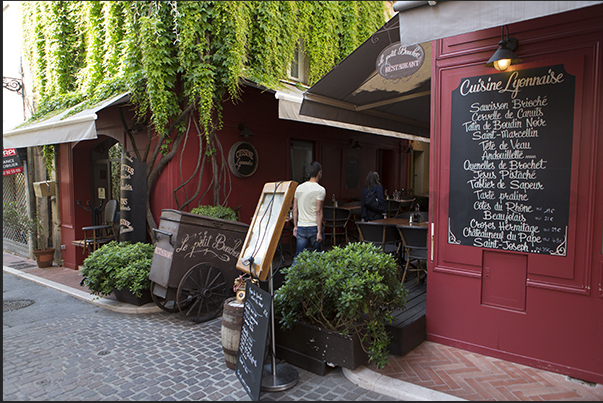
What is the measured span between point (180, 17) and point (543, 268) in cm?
640

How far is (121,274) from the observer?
18.3ft

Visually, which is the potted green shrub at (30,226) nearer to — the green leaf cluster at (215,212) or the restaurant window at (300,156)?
the green leaf cluster at (215,212)

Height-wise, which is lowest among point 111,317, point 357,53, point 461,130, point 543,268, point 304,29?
point 111,317

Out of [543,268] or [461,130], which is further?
[461,130]

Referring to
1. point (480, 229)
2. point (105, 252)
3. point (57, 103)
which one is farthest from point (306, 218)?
point (57, 103)

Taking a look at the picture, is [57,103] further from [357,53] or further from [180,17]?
[357,53]

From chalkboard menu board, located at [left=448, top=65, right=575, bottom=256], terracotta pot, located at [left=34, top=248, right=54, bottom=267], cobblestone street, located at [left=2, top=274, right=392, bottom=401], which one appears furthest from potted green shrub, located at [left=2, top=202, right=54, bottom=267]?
chalkboard menu board, located at [left=448, top=65, right=575, bottom=256]

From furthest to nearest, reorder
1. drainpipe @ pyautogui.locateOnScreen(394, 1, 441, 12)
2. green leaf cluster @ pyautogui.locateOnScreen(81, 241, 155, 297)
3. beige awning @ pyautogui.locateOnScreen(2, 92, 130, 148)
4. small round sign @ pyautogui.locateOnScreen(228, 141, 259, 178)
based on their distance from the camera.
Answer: small round sign @ pyautogui.locateOnScreen(228, 141, 259, 178)
beige awning @ pyautogui.locateOnScreen(2, 92, 130, 148)
green leaf cluster @ pyautogui.locateOnScreen(81, 241, 155, 297)
drainpipe @ pyautogui.locateOnScreen(394, 1, 441, 12)

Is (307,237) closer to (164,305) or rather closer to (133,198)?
(164,305)

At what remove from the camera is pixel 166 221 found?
209 inches

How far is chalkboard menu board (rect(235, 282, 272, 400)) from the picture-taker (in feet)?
10.5

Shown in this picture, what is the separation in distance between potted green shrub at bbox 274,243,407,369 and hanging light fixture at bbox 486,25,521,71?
2134 millimetres

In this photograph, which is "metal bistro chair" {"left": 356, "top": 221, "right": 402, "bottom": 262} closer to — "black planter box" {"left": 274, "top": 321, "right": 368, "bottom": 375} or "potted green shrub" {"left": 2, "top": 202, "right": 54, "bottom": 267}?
"black planter box" {"left": 274, "top": 321, "right": 368, "bottom": 375}

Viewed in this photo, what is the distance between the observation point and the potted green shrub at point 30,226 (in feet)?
29.9
